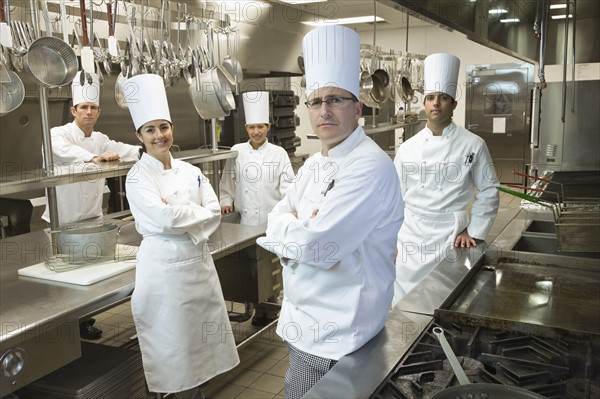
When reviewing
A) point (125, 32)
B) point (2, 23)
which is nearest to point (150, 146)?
point (2, 23)

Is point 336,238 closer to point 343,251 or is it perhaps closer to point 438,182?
point 343,251

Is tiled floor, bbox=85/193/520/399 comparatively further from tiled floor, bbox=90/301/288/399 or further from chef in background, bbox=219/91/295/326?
chef in background, bbox=219/91/295/326

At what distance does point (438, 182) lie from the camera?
2.41 m

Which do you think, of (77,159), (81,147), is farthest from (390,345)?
(81,147)

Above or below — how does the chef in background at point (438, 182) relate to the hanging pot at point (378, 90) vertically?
below

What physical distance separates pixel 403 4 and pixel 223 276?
2216 millimetres

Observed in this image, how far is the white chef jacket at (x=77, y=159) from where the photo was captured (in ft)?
10.2

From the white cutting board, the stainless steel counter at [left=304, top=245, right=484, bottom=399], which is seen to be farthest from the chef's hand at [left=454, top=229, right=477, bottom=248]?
the white cutting board

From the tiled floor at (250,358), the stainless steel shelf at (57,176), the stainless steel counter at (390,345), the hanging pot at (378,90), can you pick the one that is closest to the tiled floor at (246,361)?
the tiled floor at (250,358)

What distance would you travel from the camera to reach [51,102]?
3.77 meters

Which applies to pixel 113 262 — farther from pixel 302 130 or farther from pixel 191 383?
pixel 302 130

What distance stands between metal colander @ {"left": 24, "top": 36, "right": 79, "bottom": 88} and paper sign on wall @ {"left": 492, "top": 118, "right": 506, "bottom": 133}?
649 centimetres

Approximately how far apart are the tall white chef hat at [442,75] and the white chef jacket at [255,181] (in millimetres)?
1357

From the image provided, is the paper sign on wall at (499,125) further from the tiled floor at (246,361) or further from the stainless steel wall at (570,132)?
the tiled floor at (246,361)
